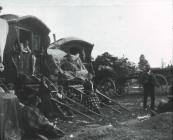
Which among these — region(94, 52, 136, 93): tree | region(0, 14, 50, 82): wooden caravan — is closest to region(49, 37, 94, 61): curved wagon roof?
region(94, 52, 136, 93): tree

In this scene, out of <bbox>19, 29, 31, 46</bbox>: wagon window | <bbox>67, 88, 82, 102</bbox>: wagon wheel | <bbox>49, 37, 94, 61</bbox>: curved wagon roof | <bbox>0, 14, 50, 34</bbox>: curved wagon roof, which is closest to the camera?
<bbox>0, 14, 50, 34</bbox>: curved wagon roof

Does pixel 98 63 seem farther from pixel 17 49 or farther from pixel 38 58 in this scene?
pixel 17 49

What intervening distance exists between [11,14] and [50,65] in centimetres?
310

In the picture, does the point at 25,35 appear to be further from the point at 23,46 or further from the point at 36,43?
the point at 23,46

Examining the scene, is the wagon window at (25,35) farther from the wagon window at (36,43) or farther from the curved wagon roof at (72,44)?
the curved wagon roof at (72,44)

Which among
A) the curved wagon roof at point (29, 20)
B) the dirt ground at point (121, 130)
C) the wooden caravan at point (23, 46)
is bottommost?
the dirt ground at point (121, 130)

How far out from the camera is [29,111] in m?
8.96

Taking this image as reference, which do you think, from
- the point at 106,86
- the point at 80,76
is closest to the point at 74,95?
the point at 80,76

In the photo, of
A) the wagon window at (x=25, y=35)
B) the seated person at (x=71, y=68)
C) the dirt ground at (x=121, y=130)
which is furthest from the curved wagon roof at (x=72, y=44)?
the dirt ground at (x=121, y=130)

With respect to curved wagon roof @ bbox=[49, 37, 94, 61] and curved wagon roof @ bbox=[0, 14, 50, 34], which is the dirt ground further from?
curved wagon roof @ bbox=[49, 37, 94, 61]

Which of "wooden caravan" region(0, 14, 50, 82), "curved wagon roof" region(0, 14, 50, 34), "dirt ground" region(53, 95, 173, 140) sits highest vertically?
"curved wagon roof" region(0, 14, 50, 34)

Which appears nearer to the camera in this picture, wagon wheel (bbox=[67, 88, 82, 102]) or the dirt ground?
the dirt ground

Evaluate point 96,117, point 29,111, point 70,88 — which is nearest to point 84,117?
point 96,117

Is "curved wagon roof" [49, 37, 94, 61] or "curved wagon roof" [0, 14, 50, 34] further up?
"curved wagon roof" [0, 14, 50, 34]
